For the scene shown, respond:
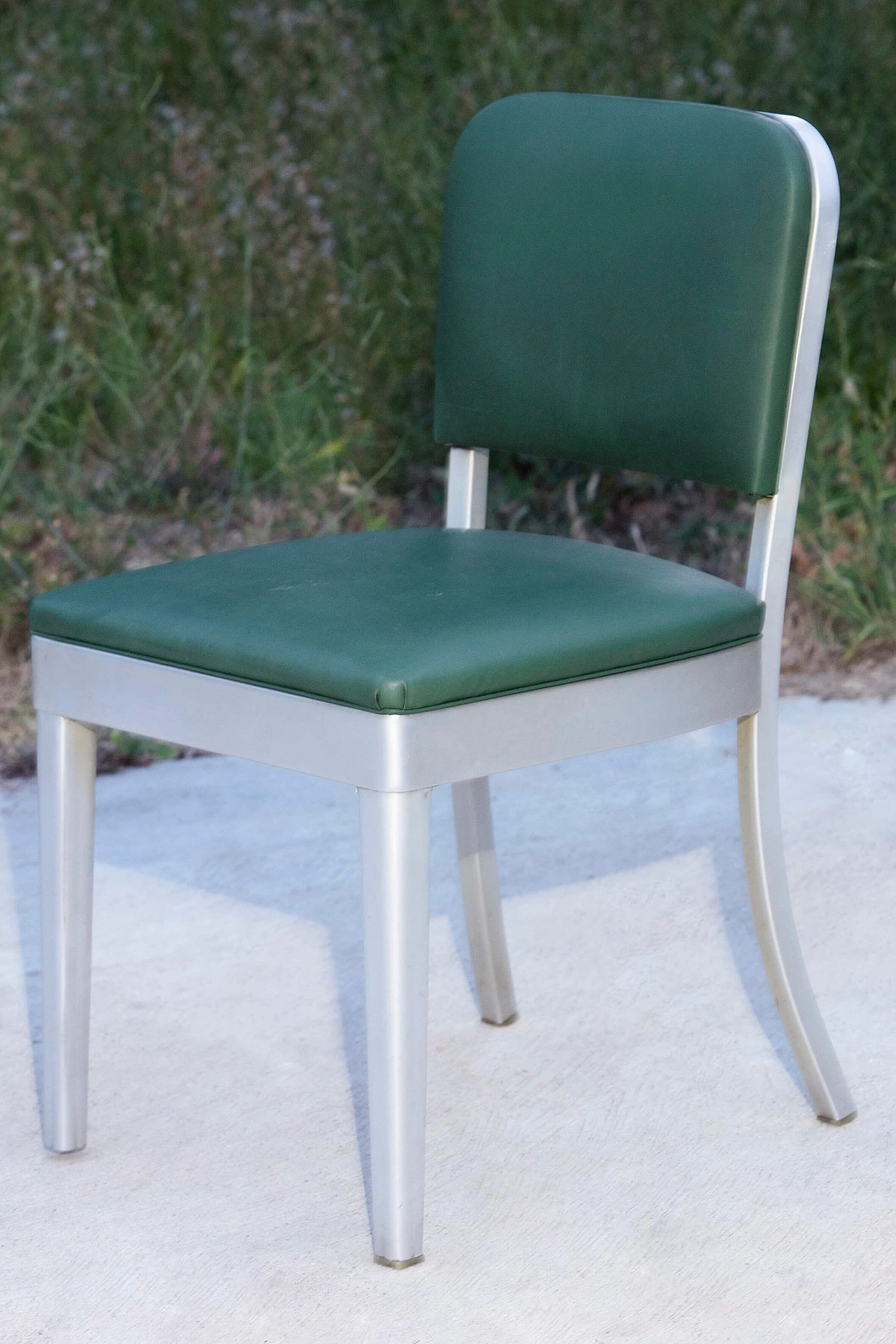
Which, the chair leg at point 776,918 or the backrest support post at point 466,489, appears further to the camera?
the backrest support post at point 466,489

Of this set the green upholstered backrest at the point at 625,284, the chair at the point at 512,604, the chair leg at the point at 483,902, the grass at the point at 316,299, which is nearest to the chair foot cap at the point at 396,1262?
the chair at the point at 512,604

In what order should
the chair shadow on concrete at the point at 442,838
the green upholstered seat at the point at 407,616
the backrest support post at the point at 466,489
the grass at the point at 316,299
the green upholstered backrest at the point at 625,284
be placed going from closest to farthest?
the green upholstered seat at the point at 407,616 → the green upholstered backrest at the point at 625,284 → the backrest support post at the point at 466,489 → the chair shadow on concrete at the point at 442,838 → the grass at the point at 316,299

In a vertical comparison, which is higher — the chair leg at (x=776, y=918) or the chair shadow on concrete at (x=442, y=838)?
the chair leg at (x=776, y=918)

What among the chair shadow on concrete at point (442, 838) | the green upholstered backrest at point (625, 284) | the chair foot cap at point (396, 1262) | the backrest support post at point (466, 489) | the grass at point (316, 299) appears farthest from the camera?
the grass at point (316, 299)

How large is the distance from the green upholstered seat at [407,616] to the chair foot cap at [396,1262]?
44cm

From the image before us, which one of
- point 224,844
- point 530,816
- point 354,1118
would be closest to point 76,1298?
point 354,1118

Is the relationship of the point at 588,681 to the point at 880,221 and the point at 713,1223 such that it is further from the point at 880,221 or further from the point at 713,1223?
the point at 880,221

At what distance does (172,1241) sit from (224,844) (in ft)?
3.04

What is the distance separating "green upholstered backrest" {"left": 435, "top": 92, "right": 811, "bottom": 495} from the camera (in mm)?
1596

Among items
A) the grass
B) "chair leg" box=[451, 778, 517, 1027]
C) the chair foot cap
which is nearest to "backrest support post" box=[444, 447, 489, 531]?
"chair leg" box=[451, 778, 517, 1027]

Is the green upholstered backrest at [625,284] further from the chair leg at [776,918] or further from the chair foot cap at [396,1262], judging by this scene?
the chair foot cap at [396,1262]

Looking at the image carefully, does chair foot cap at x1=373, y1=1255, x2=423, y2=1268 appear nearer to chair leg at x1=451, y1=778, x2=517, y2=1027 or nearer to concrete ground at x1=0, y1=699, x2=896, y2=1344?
concrete ground at x1=0, y1=699, x2=896, y2=1344

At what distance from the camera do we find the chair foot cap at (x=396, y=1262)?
1.49 metres

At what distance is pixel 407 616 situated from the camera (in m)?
1.44
